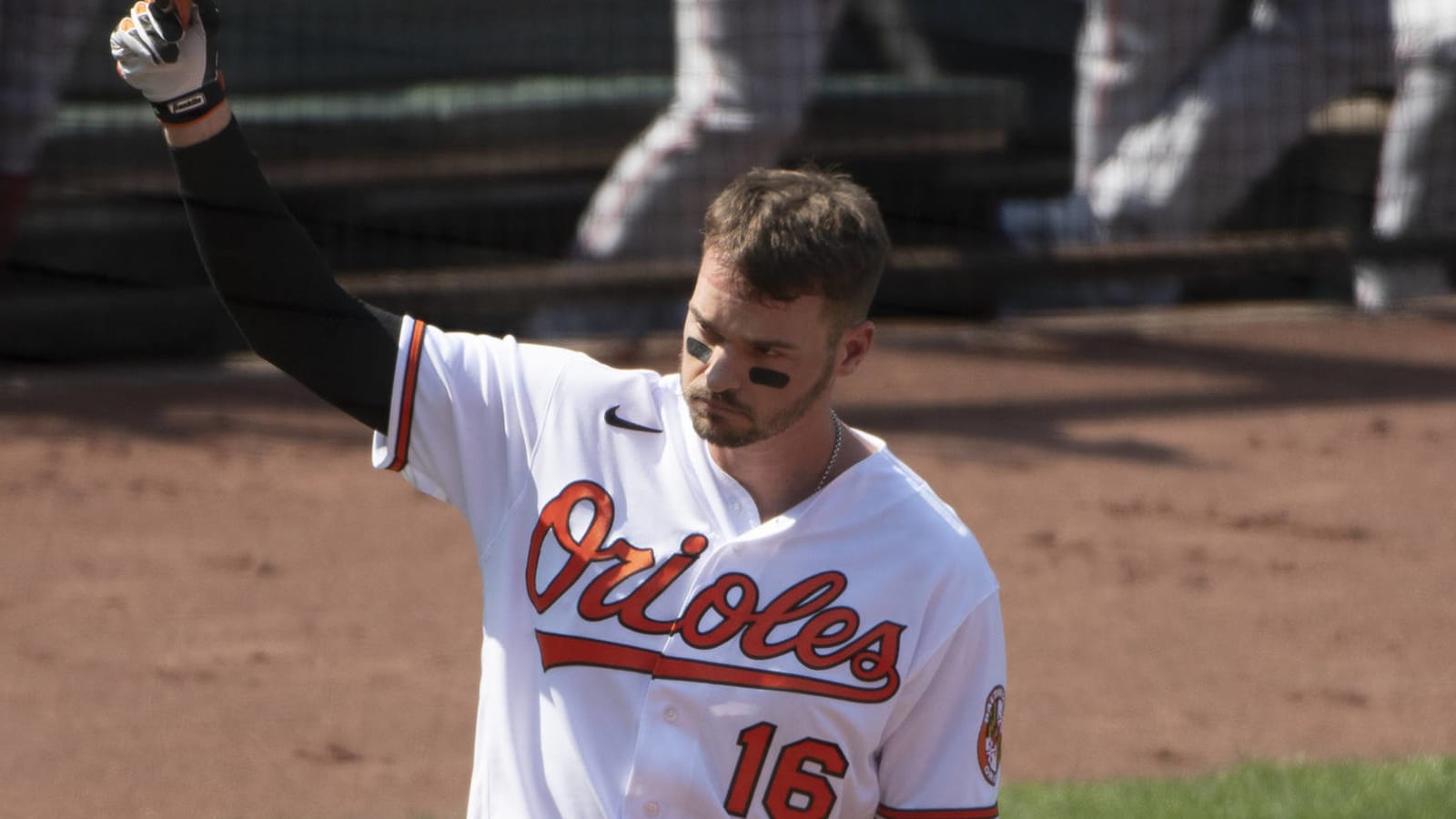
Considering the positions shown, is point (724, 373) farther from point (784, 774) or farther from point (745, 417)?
point (784, 774)

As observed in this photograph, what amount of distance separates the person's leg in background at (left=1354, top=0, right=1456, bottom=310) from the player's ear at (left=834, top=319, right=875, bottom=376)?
6.16 metres

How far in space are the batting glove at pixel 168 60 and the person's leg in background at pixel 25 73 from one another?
481 cm

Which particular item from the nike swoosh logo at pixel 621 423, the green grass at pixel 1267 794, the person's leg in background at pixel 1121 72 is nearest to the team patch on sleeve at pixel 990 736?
the nike swoosh logo at pixel 621 423

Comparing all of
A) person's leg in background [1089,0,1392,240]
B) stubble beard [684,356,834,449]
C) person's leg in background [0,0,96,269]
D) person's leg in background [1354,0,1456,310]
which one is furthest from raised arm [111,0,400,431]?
person's leg in background [1354,0,1456,310]

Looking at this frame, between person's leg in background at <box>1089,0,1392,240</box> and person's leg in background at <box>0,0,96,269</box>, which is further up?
person's leg in background at <box>0,0,96,269</box>

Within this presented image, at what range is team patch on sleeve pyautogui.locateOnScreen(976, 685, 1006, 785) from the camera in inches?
86.4

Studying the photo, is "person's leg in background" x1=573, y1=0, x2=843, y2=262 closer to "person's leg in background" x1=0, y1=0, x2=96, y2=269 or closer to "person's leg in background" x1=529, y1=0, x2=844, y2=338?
"person's leg in background" x1=529, y1=0, x2=844, y2=338

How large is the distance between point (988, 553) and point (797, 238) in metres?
3.63

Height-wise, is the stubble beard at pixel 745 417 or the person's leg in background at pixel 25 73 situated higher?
the stubble beard at pixel 745 417

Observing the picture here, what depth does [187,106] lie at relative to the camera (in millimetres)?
2145

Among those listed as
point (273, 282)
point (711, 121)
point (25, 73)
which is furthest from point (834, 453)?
point (25, 73)

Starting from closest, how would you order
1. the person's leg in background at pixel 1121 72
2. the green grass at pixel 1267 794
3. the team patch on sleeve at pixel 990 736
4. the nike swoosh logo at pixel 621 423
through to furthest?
the team patch on sleeve at pixel 990 736
the nike swoosh logo at pixel 621 423
the green grass at pixel 1267 794
the person's leg in background at pixel 1121 72

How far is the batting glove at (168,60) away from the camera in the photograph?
6.91ft

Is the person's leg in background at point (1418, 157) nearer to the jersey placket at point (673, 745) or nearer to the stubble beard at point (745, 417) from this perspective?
the stubble beard at point (745, 417)
